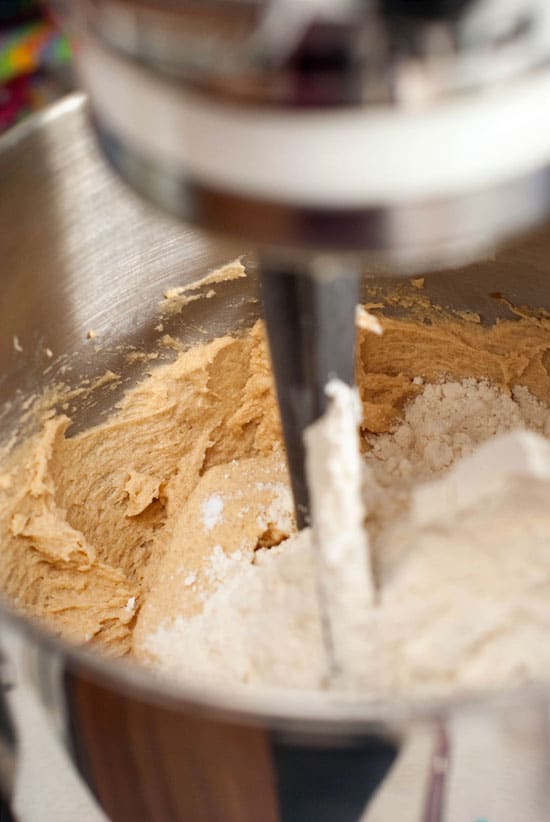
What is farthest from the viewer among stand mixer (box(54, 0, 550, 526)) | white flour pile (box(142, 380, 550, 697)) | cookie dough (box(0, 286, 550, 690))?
cookie dough (box(0, 286, 550, 690))

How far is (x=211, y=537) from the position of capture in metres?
1.04

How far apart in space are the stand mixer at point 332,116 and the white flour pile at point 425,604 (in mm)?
330

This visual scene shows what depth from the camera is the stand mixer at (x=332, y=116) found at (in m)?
0.41

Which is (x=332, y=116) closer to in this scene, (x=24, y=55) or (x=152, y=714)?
(x=152, y=714)

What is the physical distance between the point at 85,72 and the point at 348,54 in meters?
0.16

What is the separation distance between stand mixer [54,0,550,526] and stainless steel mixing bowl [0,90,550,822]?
173 mm

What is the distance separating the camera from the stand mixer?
1.36 ft

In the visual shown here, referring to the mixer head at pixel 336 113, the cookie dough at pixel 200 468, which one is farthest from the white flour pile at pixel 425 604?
the mixer head at pixel 336 113

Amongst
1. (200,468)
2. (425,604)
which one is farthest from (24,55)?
(425,604)

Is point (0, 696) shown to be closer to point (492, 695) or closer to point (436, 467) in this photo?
point (492, 695)

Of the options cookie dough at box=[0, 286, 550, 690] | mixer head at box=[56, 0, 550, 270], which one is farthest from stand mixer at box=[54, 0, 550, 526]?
cookie dough at box=[0, 286, 550, 690]

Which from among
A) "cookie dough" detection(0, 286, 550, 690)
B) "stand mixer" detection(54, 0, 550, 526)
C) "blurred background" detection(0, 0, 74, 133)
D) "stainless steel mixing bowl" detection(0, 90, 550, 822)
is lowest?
"cookie dough" detection(0, 286, 550, 690)

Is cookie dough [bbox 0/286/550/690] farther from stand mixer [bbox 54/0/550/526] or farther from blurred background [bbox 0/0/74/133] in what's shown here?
stand mixer [bbox 54/0/550/526]

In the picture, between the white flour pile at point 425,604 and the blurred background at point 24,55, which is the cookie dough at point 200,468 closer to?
the white flour pile at point 425,604
